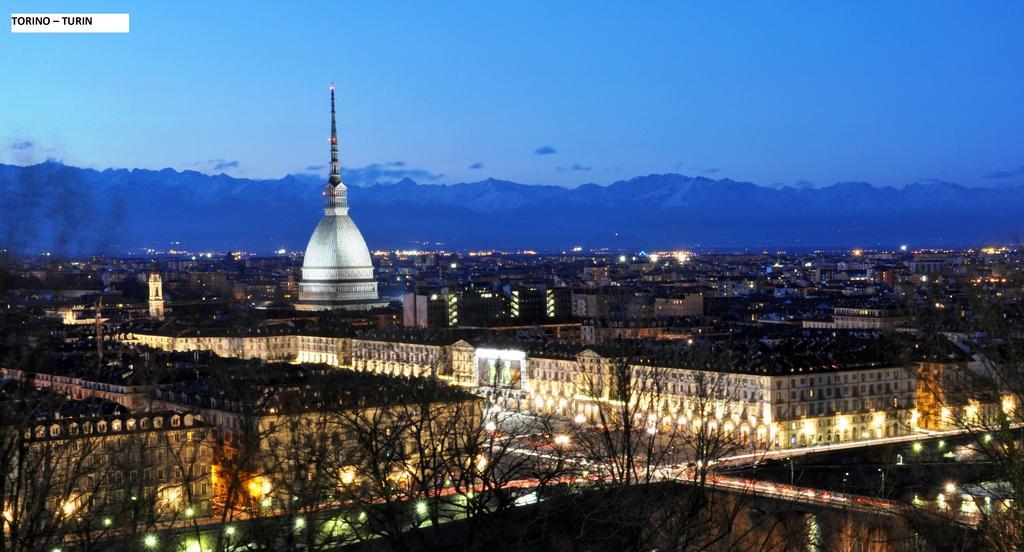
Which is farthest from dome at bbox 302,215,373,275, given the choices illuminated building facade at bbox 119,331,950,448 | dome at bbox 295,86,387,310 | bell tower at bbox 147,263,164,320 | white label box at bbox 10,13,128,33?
white label box at bbox 10,13,128,33

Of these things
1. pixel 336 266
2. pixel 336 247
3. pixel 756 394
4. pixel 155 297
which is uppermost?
pixel 336 247

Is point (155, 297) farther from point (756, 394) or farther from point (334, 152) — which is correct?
point (756, 394)

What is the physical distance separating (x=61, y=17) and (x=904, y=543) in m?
16.2

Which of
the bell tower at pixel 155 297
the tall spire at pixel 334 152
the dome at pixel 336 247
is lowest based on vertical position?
the bell tower at pixel 155 297

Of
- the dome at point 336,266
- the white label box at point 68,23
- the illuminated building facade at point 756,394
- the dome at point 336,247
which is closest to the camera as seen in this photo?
the white label box at point 68,23

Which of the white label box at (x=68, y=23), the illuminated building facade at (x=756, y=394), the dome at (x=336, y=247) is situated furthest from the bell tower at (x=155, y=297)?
the white label box at (x=68, y=23)

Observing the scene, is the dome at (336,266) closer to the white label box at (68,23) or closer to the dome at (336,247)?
the dome at (336,247)

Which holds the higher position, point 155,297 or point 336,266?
point 336,266

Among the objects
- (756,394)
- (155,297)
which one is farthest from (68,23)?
(155,297)

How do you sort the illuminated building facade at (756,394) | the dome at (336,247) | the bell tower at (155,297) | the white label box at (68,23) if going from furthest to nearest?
1. the dome at (336,247)
2. the bell tower at (155,297)
3. the illuminated building facade at (756,394)
4. the white label box at (68,23)

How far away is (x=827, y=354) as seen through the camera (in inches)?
2018

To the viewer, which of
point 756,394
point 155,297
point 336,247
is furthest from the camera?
point 336,247

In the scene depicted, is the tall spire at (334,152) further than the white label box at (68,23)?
Yes

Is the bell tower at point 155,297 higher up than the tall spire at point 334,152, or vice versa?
the tall spire at point 334,152
